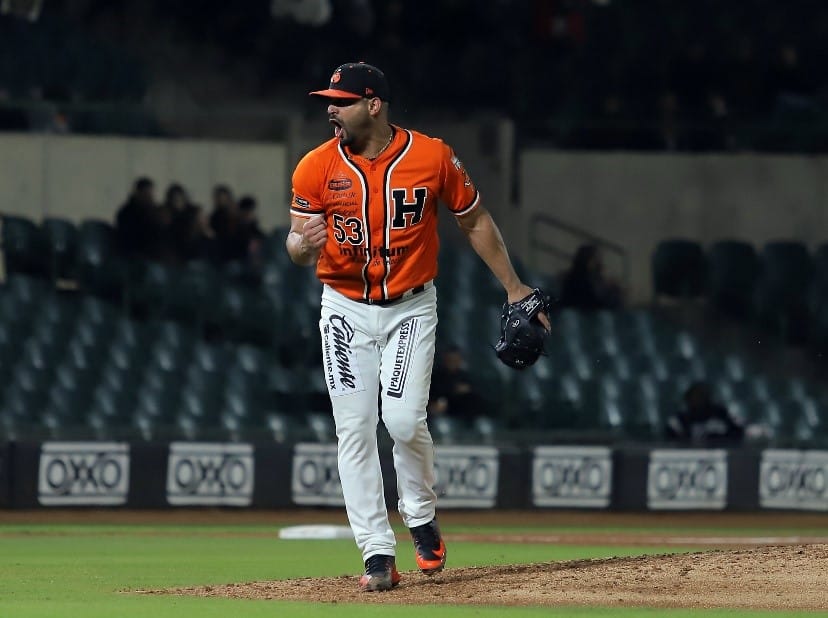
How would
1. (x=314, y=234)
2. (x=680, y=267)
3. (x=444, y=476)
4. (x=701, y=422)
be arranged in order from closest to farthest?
(x=314, y=234)
(x=444, y=476)
(x=701, y=422)
(x=680, y=267)

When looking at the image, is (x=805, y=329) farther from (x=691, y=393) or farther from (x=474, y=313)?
(x=474, y=313)

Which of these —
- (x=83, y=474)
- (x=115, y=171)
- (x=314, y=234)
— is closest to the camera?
(x=314, y=234)

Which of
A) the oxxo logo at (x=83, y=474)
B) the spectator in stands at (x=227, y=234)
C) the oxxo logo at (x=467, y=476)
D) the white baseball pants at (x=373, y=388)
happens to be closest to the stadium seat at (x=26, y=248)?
the spectator in stands at (x=227, y=234)

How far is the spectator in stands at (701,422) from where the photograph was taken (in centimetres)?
1455

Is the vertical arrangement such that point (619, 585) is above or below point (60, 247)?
below

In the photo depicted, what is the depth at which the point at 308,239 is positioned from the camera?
255 inches

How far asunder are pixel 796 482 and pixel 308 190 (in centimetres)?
879

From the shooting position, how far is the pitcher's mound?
6.36m

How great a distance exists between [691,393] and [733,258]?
276 centimetres

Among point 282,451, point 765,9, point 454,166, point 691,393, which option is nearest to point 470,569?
point 454,166

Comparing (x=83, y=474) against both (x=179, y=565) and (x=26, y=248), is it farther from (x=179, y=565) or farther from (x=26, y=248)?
(x=179, y=565)

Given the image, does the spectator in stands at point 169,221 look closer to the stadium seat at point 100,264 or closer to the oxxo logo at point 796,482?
the stadium seat at point 100,264

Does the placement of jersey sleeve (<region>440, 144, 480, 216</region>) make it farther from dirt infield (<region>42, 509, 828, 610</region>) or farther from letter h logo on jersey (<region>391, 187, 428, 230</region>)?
dirt infield (<region>42, 509, 828, 610</region>)

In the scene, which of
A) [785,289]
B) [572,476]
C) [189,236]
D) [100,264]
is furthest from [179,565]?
[785,289]
